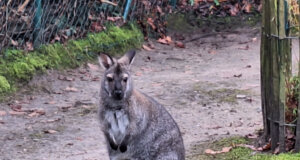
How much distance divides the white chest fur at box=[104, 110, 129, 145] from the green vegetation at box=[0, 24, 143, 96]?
3.30 m

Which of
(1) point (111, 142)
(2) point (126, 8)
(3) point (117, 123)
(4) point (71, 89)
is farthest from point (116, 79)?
(2) point (126, 8)

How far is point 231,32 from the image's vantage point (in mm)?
12133

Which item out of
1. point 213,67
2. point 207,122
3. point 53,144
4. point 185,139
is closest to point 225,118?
point 207,122

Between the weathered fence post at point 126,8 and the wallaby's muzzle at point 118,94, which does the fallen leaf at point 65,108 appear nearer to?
the wallaby's muzzle at point 118,94

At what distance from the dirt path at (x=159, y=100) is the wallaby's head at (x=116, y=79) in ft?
3.79

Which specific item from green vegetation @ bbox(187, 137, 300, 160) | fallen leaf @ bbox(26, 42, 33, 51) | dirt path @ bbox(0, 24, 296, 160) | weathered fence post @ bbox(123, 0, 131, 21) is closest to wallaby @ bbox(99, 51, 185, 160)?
green vegetation @ bbox(187, 137, 300, 160)

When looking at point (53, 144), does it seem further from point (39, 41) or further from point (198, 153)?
point (39, 41)

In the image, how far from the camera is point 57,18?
9883 millimetres

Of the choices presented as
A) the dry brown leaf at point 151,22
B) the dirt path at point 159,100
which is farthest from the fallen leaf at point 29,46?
the dry brown leaf at point 151,22

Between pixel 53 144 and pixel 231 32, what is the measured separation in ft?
19.8

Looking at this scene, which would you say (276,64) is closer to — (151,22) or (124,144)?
(124,144)

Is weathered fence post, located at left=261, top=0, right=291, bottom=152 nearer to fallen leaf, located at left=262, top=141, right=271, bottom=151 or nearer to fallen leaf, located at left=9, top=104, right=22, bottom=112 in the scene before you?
fallen leaf, located at left=262, top=141, right=271, bottom=151

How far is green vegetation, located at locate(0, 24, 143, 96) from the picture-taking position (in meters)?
8.80

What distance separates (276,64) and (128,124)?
1337 mm
